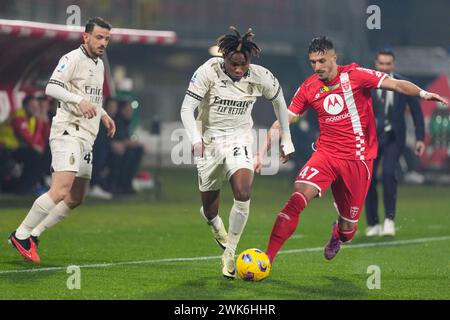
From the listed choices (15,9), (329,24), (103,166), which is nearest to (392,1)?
(329,24)

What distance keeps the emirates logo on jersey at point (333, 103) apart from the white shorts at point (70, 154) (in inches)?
99.2

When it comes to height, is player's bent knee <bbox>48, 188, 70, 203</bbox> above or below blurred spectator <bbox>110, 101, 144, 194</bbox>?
above

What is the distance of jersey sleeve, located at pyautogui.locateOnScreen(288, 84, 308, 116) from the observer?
11164mm

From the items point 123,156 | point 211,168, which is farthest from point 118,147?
point 211,168

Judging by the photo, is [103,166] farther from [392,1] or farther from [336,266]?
[392,1]

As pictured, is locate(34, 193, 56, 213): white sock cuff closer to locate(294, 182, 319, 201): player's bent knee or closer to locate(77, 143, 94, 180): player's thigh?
locate(77, 143, 94, 180): player's thigh

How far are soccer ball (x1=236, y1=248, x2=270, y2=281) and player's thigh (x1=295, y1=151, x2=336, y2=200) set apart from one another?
0.81m

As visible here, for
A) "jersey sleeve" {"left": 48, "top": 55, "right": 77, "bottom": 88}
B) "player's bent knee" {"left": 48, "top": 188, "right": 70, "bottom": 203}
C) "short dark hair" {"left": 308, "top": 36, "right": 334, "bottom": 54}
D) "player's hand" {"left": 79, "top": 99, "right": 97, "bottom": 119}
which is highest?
"short dark hair" {"left": 308, "top": 36, "right": 334, "bottom": 54}

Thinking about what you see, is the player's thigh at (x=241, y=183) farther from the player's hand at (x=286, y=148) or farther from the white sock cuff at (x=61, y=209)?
the white sock cuff at (x=61, y=209)

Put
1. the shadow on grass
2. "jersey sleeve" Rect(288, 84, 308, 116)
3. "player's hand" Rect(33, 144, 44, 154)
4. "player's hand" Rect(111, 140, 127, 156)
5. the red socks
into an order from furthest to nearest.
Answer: "player's hand" Rect(111, 140, 127, 156) → "player's hand" Rect(33, 144, 44, 154) → "jersey sleeve" Rect(288, 84, 308, 116) → the red socks → the shadow on grass

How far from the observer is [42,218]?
38.1 feet

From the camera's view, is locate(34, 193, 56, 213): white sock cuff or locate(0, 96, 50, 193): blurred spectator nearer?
locate(34, 193, 56, 213): white sock cuff

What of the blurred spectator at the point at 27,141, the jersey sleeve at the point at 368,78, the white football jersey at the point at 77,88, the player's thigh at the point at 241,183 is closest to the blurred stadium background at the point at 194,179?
the blurred spectator at the point at 27,141

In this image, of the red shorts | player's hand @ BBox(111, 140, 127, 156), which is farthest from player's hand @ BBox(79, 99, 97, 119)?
player's hand @ BBox(111, 140, 127, 156)
